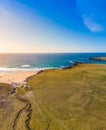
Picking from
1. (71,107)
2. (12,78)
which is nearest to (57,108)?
(71,107)

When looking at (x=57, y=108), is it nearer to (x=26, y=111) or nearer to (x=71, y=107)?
(x=71, y=107)

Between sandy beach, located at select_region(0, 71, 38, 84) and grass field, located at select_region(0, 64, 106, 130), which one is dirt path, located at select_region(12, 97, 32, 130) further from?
sandy beach, located at select_region(0, 71, 38, 84)

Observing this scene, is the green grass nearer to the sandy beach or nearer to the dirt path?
the dirt path

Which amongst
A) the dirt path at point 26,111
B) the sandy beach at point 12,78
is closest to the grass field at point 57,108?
the dirt path at point 26,111

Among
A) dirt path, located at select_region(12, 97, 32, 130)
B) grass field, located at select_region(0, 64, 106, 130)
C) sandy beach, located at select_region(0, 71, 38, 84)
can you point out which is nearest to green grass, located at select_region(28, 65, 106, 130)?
grass field, located at select_region(0, 64, 106, 130)

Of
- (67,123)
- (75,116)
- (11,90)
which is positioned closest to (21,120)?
(67,123)

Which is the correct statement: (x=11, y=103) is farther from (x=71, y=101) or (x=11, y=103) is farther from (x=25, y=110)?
(x=71, y=101)

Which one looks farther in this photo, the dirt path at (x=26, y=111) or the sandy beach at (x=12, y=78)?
the sandy beach at (x=12, y=78)

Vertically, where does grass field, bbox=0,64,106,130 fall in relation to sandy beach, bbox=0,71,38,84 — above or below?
above

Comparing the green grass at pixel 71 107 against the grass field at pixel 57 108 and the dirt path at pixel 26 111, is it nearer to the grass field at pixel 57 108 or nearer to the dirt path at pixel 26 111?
the grass field at pixel 57 108

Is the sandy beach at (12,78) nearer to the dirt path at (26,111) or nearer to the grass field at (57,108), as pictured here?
the grass field at (57,108)

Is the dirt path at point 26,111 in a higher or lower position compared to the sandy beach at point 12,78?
higher

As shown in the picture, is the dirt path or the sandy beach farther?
the sandy beach
